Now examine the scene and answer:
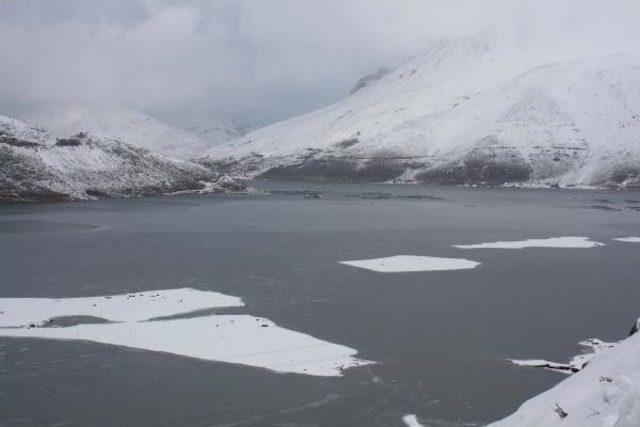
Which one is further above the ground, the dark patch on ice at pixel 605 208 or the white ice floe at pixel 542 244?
the dark patch on ice at pixel 605 208

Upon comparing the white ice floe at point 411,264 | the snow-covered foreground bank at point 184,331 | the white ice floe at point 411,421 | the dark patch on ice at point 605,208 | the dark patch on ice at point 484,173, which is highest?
the dark patch on ice at point 484,173

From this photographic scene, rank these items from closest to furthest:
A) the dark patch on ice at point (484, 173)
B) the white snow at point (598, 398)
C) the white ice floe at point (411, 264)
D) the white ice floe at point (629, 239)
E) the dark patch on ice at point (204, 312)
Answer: the white snow at point (598, 398)
the dark patch on ice at point (204, 312)
the white ice floe at point (411, 264)
the white ice floe at point (629, 239)
the dark patch on ice at point (484, 173)

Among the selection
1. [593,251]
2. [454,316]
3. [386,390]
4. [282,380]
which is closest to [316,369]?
[282,380]

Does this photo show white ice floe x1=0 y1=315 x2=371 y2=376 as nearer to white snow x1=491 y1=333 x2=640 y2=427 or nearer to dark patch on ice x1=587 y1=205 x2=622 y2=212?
white snow x1=491 y1=333 x2=640 y2=427

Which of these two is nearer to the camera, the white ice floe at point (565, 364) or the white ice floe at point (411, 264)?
the white ice floe at point (565, 364)

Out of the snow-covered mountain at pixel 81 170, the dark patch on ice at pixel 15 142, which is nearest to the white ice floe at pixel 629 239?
the snow-covered mountain at pixel 81 170

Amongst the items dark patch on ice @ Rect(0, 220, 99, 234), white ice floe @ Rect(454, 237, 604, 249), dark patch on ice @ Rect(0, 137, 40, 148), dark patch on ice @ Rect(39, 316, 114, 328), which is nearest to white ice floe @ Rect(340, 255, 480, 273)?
white ice floe @ Rect(454, 237, 604, 249)

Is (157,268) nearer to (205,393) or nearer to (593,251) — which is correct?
(205,393)

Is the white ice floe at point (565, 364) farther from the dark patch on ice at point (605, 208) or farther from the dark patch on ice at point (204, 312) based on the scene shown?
the dark patch on ice at point (605, 208)

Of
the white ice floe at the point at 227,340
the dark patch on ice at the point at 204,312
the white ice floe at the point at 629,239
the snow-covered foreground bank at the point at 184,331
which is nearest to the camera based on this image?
the white ice floe at the point at 227,340
